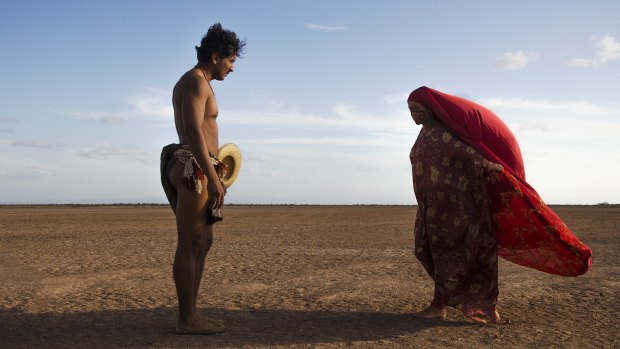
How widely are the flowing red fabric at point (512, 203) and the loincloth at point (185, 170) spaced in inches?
76.2

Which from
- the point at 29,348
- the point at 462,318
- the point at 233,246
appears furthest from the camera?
the point at 233,246

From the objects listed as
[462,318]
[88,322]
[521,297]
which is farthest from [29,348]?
[521,297]

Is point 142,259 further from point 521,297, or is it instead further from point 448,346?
point 448,346

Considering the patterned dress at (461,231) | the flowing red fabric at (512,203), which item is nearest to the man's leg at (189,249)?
the patterned dress at (461,231)

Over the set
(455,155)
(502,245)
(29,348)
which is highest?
(455,155)

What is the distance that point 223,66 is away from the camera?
4.60 meters

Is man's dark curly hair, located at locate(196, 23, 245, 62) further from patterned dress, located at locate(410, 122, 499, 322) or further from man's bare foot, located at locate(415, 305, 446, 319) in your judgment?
man's bare foot, located at locate(415, 305, 446, 319)

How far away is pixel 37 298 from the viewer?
5957 millimetres

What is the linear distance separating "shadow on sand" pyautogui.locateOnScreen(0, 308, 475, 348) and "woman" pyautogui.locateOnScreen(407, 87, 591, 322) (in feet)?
1.02

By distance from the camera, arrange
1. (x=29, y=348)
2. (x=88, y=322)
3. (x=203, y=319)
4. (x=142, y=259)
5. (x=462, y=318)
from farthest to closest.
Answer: (x=142, y=259)
(x=462, y=318)
(x=88, y=322)
(x=203, y=319)
(x=29, y=348)

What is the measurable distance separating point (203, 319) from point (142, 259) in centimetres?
515

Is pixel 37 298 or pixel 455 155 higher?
pixel 455 155

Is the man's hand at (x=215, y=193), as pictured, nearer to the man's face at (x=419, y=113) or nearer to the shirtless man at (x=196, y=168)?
the shirtless man at (x=196, y=168)

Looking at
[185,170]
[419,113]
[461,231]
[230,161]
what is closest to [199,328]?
[185,170]
